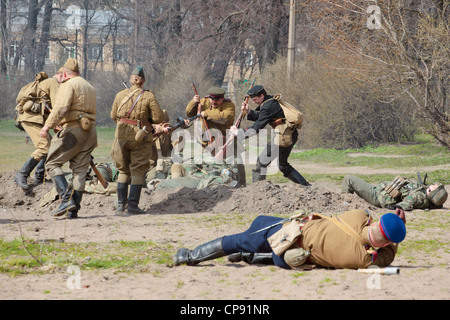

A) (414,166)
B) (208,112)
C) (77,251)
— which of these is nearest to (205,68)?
(414,166)

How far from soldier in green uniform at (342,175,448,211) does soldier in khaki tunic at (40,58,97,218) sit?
4.11 meters

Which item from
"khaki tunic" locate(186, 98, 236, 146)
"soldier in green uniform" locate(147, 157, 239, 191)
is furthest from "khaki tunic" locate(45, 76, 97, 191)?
"khaki tunic" locate(186, 98, 236, 146)

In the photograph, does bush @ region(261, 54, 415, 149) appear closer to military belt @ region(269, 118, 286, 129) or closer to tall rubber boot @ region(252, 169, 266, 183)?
tall rubber boot @ region(252, 169, 266, 183)

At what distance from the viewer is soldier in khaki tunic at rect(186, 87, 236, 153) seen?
11.8m

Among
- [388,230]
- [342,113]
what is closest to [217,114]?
[388,230]

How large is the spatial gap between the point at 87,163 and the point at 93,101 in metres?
0.82

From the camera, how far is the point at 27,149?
2086 centimetres

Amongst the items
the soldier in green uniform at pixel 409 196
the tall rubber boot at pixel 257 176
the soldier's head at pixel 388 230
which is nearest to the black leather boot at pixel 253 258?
the soldier's head at pixel 388 230

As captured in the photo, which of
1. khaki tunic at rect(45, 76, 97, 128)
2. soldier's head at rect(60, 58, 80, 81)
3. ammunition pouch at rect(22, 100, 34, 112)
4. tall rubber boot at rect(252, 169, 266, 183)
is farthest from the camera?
tall rubber boot at rect(252, 169, 266, 183)

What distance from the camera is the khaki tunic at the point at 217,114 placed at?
464 inches

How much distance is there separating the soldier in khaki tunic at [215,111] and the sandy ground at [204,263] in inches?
77.1

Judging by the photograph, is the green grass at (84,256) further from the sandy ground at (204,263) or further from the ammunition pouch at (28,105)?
the ammunition pouch at (28,105)

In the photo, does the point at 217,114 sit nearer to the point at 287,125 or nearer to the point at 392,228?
the point at 287,125

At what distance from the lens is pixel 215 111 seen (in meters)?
11.9
